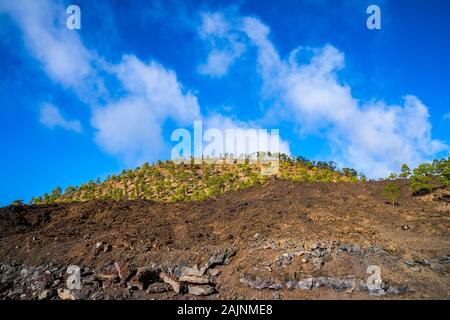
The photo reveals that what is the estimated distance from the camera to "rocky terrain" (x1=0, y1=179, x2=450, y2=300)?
9344 millimetres

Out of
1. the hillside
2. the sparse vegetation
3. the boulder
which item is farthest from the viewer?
the hillside

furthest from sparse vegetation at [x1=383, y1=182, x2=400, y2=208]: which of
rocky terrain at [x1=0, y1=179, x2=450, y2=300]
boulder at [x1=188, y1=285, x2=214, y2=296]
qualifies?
boulder at [x1=188, y1=285, x2=214, y2=296]

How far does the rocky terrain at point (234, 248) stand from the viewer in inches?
368

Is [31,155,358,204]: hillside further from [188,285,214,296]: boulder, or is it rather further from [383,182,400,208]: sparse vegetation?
[188,285,214,296]: boulder

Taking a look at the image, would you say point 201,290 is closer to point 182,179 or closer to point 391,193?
point 391,193

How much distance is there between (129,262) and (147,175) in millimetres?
20501

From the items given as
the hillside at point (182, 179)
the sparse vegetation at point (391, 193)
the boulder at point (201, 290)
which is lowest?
Answer: the boulder at point (201, 290)

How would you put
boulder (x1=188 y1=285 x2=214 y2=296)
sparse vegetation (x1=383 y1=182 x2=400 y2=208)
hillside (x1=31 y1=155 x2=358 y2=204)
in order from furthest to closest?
hillside (x1=31 y1=155 x2=358 y2=204), sparse vegetation (x1=383 y1=182 x2=400 y2=208), boulder (x1=188 y1=285 x2=214 y2=296)

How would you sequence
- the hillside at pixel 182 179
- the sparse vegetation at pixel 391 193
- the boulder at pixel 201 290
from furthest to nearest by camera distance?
the hillside at pixel 182 179, the sparse vegetation at pixel 391 193, the boulder at pixel 201 290

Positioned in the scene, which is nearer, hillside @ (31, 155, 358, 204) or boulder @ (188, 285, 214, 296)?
boulder @ (188, 285, 214, 296)

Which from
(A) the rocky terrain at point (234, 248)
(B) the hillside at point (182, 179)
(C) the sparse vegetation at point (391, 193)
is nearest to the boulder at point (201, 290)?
(A) the rocky terrain at point (234, 248)

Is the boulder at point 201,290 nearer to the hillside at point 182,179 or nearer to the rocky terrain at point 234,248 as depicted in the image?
the rocky terrain at point 234,248

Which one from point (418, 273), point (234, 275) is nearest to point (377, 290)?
point (418, 273)

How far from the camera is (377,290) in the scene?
8.62 metres
